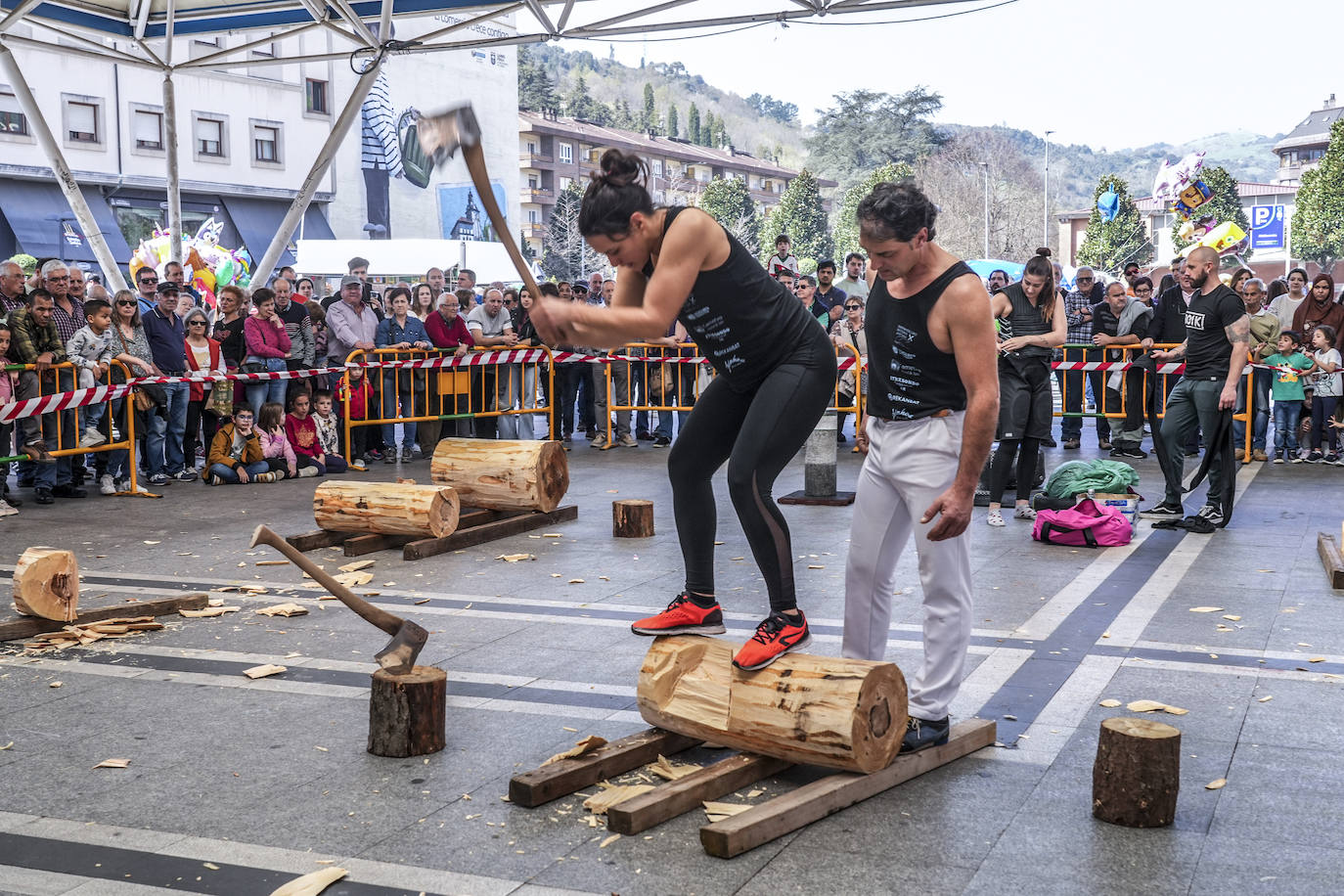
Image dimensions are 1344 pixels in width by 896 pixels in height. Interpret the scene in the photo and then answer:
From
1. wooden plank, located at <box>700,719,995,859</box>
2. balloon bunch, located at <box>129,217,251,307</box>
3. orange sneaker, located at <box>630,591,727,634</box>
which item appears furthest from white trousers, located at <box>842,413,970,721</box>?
balloon bunch, located at <box>129,217,251,307</box>

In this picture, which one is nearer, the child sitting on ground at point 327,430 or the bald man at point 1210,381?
the bald man at point 1210,381

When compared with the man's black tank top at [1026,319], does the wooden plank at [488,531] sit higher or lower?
lower

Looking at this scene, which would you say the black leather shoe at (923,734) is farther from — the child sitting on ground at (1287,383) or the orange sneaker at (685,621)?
the child sitting on ground at (1287,383)

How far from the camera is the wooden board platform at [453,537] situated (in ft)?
29.1

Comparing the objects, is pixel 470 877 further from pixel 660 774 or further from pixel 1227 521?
pixel 1227 521

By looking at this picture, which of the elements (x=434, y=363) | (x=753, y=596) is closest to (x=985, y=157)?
(x=434, y=363)

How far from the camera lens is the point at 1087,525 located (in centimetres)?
905

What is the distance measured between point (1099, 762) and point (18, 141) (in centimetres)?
3929

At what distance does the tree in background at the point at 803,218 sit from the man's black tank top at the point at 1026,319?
6799cm

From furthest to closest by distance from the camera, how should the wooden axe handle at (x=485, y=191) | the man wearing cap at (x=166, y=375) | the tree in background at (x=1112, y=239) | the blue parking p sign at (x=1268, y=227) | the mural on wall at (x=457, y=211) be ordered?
the tree in background at (x=1112, y=239)
the mural on wall at (x=457, y=211)
the blue parking p sign at (x=1268, y=227)
the man wearing cap at (x=166, y=375)
the wooden axe handle at (x=485, y=191)

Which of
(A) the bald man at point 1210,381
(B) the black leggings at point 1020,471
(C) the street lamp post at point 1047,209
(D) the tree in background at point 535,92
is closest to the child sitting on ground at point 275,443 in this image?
(B) the black leggings at point 1020,471

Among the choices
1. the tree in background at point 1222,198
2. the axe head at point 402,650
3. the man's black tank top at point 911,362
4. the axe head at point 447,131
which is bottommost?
the axe head at point 402,650

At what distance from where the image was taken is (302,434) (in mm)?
13422

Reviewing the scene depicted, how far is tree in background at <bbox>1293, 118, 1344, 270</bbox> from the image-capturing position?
2210 inches
